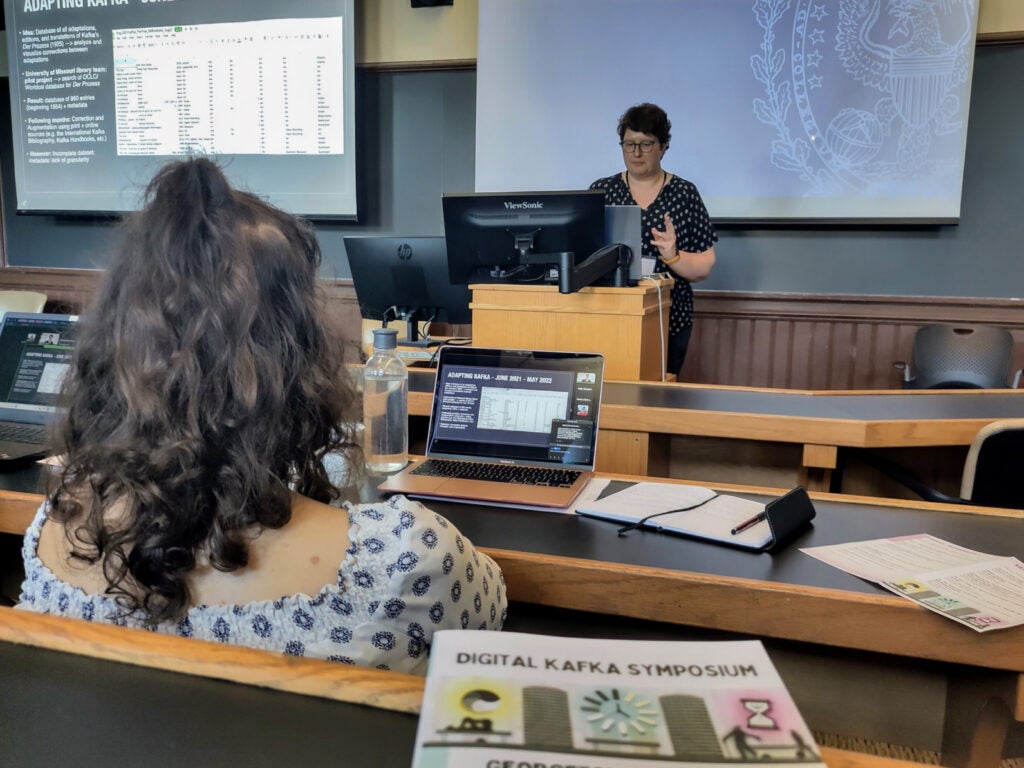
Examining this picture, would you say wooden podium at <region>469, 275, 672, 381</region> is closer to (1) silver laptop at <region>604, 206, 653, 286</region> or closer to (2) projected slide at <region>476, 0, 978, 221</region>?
(1) silver laptop at <region>604, 206, 653, 286</region>

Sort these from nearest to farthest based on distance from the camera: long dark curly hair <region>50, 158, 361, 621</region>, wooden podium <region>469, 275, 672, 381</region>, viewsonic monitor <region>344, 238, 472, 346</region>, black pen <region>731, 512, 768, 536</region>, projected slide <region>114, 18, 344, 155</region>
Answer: long dark curly hair <region>50, 158, 361, 621</region>, black pen <region>731, 512, 768, 536</region>, wooden podium <region>469, 275, 672, 381</region>, viewsonic monitor <region>344, 238, 472, 346</region>, projected slide <region>114, 18, 344, 155</region>

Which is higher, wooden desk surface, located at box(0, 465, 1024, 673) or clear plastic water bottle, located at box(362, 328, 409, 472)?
clear plastic water bottle, located at box(362, 328, 409, 472)

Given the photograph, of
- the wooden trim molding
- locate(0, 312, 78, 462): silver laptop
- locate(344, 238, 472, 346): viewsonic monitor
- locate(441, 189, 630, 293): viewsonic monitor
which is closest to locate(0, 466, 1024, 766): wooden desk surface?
locate(0, 312, 78, 462): silver laptop

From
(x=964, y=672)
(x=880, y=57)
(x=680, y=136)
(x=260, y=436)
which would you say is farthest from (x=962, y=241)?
(x=260, y=436)

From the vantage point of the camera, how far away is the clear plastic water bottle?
55.6 inches

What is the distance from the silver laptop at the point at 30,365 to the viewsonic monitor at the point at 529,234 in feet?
3.16

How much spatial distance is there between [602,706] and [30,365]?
1.66 metres

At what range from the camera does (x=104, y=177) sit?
4.18 meters

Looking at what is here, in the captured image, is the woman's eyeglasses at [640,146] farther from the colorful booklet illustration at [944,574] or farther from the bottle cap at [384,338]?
the colorful booklet illustration at [944,574]

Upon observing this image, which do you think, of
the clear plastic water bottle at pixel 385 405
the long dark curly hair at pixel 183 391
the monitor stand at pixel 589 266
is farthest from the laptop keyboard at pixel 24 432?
the monitor stand at pixel 589 266

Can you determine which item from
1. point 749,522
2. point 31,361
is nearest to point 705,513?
point 749,522

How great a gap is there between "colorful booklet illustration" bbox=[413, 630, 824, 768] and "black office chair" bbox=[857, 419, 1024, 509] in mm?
1120

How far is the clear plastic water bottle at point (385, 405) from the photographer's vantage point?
1411mm

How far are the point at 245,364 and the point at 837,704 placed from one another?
2.96 ft
